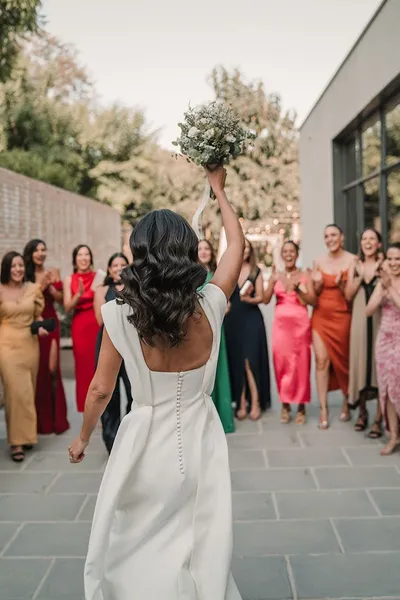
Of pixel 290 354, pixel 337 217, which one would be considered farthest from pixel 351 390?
pixel 337 217

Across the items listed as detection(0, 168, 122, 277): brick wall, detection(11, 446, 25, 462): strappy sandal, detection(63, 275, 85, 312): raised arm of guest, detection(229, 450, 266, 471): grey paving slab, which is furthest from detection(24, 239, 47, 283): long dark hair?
detection(0, 168, 122, 277): brick wall

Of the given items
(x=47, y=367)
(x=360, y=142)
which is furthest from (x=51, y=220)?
(x=47, y=367)

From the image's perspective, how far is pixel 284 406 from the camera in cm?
716

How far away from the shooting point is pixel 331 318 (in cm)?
682

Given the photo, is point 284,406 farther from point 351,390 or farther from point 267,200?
point 267,200

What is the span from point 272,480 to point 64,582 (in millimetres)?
2090

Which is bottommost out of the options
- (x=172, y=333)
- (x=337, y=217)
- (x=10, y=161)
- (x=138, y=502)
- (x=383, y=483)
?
(x=383, y=483)

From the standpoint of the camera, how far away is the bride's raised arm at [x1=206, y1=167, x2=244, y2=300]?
8.68ft

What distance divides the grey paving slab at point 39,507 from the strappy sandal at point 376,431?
296 cm

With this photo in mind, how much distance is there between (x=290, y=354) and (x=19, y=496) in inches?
131

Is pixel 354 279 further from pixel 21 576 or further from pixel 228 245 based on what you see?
pixel 21 576

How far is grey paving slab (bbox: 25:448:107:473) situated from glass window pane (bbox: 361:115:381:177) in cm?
701

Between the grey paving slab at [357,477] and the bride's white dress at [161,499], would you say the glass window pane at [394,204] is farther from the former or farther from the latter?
the bride's white dress at [161,499]

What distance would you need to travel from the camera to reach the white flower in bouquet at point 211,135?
268 cm
